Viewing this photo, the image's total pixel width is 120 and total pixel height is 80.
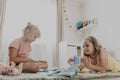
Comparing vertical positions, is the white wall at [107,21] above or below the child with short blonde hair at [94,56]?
above

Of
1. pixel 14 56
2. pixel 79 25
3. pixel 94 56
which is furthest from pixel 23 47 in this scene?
pixel 79 25

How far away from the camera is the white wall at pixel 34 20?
7.48 ft

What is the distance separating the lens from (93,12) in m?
2.72

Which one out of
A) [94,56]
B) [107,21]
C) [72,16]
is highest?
[72,16]

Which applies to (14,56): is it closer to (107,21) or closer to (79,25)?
(107,21)

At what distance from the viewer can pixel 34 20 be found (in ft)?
8.17

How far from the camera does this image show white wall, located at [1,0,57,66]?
228cm

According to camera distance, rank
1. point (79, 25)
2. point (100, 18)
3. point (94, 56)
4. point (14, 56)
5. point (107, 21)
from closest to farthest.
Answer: point (14, 56), point (94, 56), point (107, 21), point (100, 18), point (79, 25)

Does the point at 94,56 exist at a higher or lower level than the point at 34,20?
lower

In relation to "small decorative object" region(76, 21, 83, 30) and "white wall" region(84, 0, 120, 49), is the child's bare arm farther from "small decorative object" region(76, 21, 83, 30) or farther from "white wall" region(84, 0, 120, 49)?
"small decorative object" region(76, 21, 83, 30)

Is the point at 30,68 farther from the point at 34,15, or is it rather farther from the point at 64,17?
the point at 64,17

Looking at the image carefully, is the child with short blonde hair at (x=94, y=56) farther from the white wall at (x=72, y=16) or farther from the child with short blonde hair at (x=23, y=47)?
the white wall at (x=72, y=16)

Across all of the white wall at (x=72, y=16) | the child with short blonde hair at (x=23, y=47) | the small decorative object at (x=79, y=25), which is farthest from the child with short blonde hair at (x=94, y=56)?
the small decorative object at (x=79, y=25)

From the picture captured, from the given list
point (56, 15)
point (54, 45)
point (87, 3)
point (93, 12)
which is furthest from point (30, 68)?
point (87, 3)
